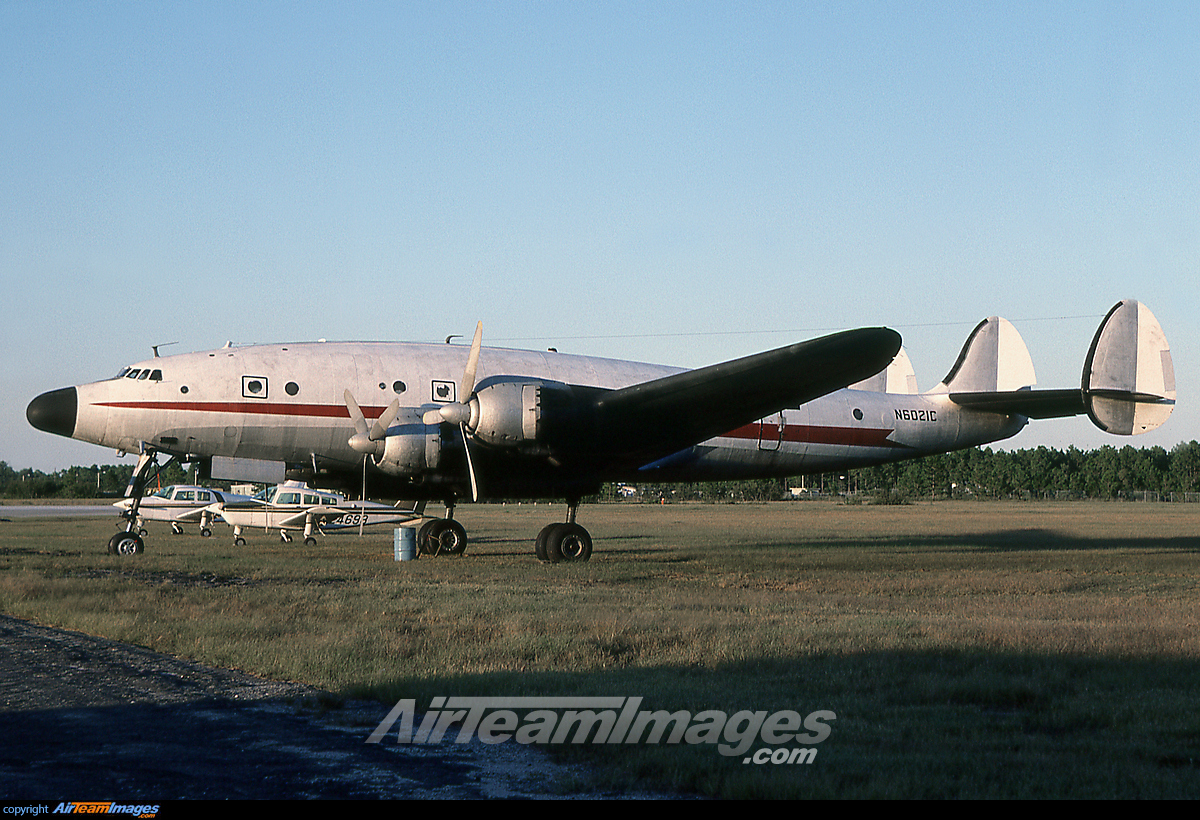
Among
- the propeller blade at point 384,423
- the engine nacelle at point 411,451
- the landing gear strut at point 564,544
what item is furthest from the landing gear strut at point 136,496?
the landing gear strut at point 564,544

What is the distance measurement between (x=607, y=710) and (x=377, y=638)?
389 cm

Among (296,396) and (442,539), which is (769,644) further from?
(442,539)

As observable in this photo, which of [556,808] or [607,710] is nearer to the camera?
[556,808]

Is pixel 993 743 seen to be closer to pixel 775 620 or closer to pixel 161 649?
pixel 775 620

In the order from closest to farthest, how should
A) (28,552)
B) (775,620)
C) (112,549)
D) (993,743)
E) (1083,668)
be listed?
(993,743)
(1083,668)
(775,620)
(112,549)
(28,552)

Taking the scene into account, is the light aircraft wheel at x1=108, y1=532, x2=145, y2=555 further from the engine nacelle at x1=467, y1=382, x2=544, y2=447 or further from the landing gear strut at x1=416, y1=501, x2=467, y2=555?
the engine nacelle at x1=467, y1=382, x2=544, y2=447

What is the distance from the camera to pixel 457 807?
4781mm

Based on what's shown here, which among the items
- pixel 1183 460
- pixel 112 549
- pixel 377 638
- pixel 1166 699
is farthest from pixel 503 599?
pixel 1183 460

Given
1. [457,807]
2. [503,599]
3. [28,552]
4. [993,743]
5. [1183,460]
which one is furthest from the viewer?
[1183,460]

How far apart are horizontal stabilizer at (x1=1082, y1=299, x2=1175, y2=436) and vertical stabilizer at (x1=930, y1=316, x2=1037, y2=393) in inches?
125

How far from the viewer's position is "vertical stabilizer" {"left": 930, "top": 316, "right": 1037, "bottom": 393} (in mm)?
27672

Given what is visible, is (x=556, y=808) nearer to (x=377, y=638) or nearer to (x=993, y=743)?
(x=993, y=743)

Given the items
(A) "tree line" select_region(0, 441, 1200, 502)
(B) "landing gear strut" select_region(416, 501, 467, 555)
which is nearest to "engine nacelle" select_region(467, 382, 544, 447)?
(B) "landing gear strut" select_region(416, 501, 467, 555)

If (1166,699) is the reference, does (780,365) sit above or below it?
above
